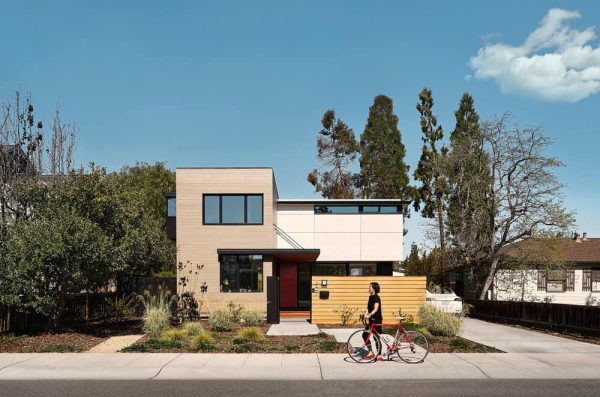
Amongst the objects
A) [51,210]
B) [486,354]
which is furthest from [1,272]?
[486,354]

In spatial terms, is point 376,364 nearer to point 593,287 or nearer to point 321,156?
point 593,287

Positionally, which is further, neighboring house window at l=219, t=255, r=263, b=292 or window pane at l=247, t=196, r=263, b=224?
window pane at l=247, t=196, r=263, b=224

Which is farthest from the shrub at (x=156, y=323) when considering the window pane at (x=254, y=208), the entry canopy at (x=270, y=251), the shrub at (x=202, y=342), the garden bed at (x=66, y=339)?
the window pane at (x=254, y=208)

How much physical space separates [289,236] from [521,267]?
483 inches

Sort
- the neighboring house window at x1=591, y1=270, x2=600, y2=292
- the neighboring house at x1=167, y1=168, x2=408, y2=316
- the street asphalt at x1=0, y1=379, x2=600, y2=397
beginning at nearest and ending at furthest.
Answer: the street asphalt at x1=0, y1=379, x2=600, y2=397 < the neighboring house at x1=167, y1=168, x2=408, y2=316 < the neighboring house window at x1=591, y1=270, x2=600, y2=292

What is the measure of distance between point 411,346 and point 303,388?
141 inches

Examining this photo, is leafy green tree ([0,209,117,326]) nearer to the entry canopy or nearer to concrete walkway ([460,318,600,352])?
the entry canopy

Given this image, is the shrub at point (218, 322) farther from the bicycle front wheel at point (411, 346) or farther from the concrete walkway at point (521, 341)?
the concrete walkway at point (521, 341)

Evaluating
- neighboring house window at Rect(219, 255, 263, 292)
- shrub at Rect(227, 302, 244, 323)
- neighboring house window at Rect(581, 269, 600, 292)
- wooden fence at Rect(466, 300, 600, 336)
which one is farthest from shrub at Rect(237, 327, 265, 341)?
neighboring house window at Rect(581, 269, 600, 292)

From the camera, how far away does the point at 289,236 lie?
29516 mm

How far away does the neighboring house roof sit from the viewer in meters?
29.1

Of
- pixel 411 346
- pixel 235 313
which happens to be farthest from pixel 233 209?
pixel 411 346

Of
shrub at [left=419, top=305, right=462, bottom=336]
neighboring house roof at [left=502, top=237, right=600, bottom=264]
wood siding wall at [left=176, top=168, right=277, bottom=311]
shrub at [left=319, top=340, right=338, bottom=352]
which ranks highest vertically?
wood siding wall at [left=176, top=168, right=277, bottom=311]

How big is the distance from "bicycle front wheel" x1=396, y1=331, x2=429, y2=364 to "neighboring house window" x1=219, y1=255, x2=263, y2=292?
1160cm
